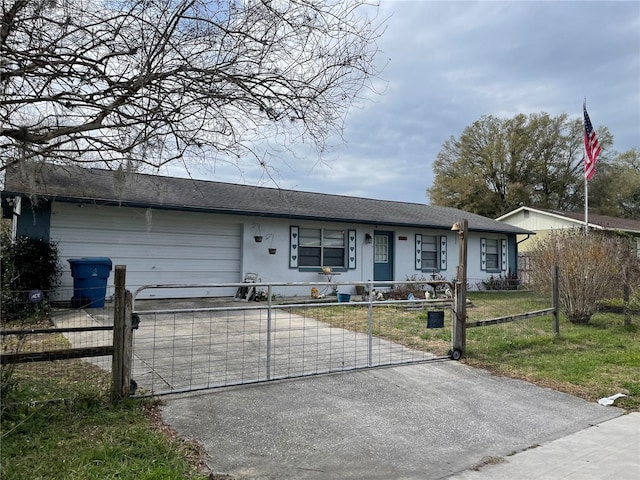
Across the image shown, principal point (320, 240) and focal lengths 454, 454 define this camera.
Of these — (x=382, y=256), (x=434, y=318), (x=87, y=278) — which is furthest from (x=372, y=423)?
(x=382, y=256)

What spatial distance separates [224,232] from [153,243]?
203 centimetres

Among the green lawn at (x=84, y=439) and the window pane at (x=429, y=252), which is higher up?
the window pane at (x=429, y=252)

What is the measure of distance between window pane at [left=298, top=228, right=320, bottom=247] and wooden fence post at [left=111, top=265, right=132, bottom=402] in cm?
1044

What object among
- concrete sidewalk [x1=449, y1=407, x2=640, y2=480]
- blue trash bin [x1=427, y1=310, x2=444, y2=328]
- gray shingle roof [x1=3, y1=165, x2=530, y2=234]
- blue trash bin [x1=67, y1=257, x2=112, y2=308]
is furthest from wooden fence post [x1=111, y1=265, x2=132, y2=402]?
Answer: blue trash bin [x1=67, y1=257, x2=112, y2=308]

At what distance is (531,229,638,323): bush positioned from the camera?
9242mm

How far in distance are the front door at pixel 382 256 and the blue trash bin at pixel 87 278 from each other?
8.84 metres

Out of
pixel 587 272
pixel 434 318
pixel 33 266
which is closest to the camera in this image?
pixel 434 318

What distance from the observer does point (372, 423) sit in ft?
13.2

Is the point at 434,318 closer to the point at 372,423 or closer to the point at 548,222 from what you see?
the point at 372,423

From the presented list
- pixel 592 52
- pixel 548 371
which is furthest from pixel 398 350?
pixel 592 52

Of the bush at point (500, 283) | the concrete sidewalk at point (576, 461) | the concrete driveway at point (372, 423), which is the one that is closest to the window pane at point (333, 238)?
the bush at point (500, 283)

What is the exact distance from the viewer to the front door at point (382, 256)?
16062 millimetres

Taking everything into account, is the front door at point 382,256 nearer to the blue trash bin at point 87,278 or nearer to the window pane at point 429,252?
the window pane at point 429,252

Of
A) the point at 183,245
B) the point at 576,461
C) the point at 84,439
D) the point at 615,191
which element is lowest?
Result: the point at 576,461
